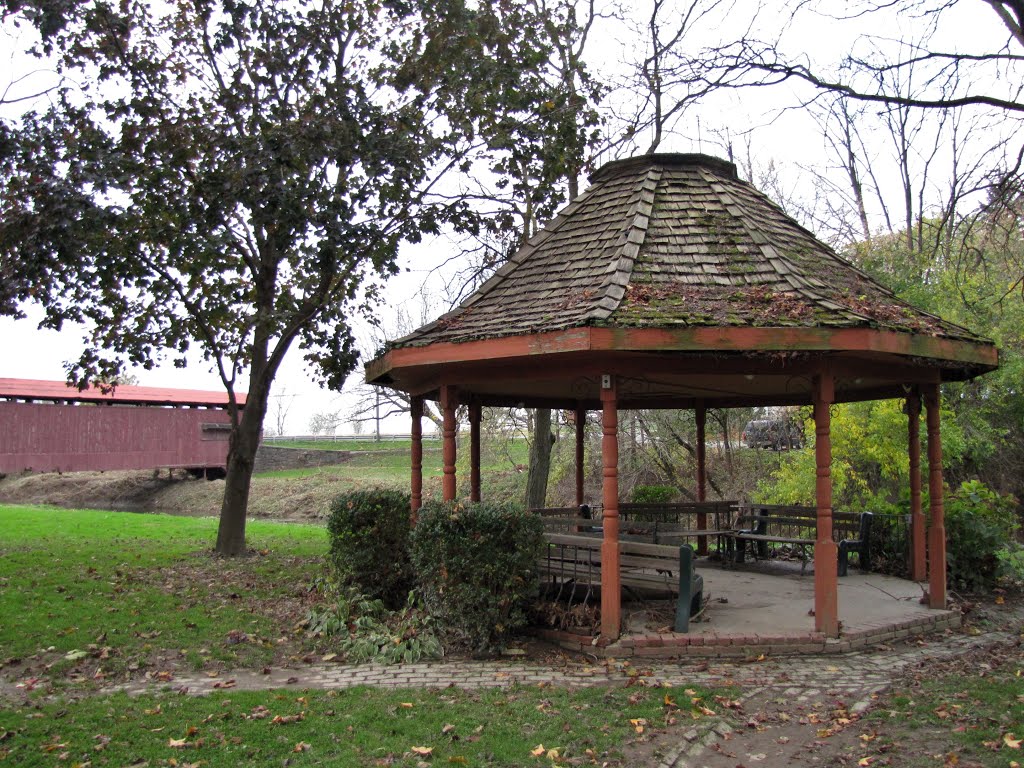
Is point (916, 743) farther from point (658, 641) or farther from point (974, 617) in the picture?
point (974, 617)

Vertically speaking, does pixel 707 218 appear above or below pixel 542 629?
above

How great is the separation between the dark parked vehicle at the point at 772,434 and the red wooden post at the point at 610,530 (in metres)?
15.2

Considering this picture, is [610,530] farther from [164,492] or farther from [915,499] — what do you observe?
[164,492]

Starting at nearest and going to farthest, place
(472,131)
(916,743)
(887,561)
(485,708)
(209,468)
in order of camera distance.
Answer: (916,743) → (485,708) → (887,561) → (472,131) → (209,468)

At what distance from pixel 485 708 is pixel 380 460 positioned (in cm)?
3798

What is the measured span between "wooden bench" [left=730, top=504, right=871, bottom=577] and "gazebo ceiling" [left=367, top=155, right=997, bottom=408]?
1.85 metres

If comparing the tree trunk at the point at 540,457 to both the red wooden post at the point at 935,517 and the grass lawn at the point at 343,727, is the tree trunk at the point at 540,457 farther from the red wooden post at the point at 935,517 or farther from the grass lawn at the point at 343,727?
the grass lawn at the point at 343,727

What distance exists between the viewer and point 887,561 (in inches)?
437

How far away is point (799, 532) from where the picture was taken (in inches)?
496

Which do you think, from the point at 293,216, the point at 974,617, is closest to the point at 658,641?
the point at 974,617

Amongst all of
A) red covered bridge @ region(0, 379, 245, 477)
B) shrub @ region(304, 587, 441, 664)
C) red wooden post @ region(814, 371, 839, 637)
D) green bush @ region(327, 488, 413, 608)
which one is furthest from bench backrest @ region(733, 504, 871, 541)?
red covered bridge @ region(0, 379, 245, 477)

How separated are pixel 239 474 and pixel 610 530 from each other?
27.0 ft

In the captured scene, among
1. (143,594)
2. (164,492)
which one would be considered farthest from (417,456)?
(164,492)

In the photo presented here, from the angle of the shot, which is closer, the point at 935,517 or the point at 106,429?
the point at 935,517
